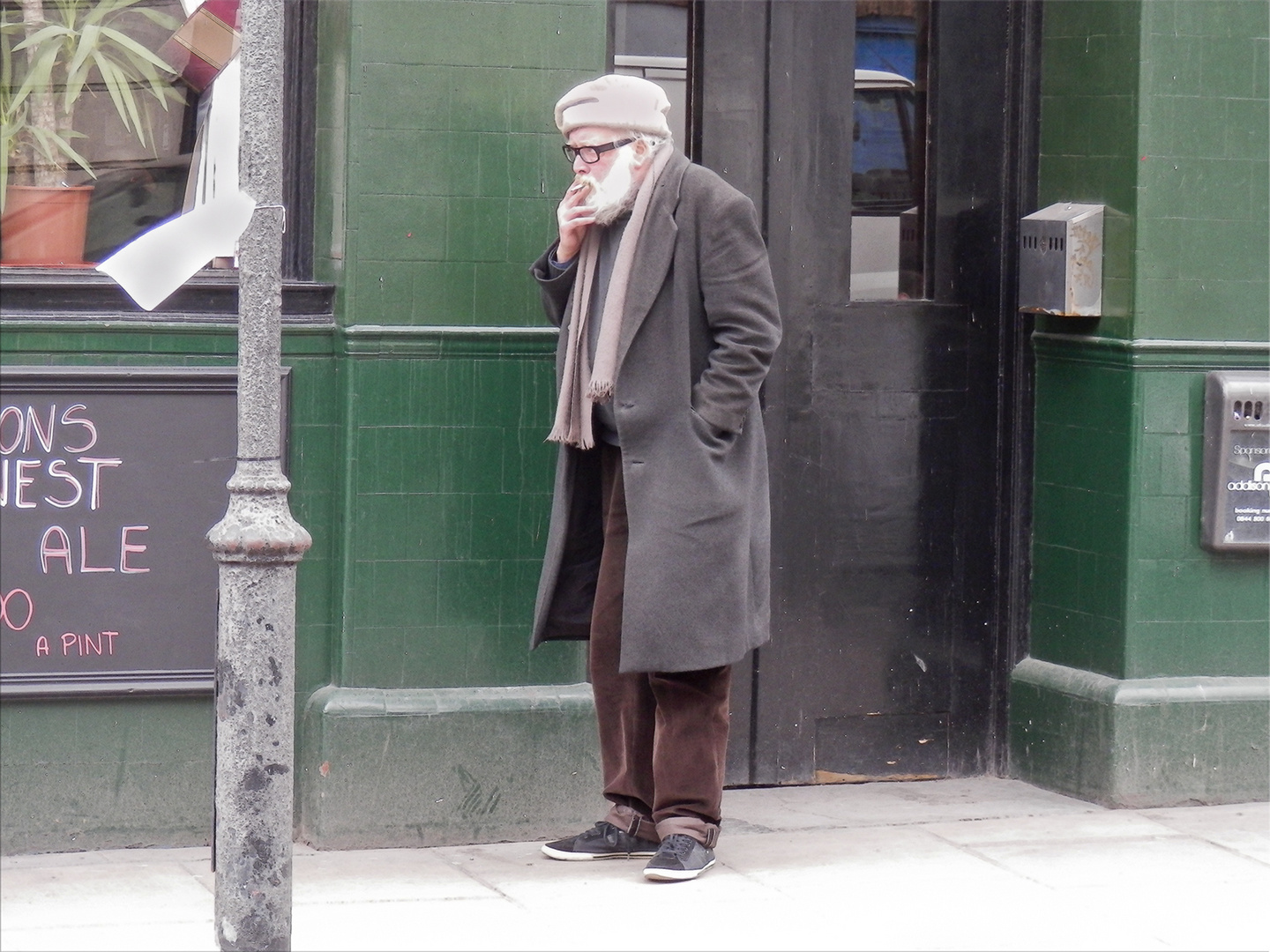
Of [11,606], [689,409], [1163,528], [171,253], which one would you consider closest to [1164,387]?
[1163,528]

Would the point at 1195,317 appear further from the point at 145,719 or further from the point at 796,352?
the point at 145,719

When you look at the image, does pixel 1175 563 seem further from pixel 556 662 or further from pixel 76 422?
pixel 76 422

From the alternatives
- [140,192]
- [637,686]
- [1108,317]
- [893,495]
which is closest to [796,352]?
[893,495]

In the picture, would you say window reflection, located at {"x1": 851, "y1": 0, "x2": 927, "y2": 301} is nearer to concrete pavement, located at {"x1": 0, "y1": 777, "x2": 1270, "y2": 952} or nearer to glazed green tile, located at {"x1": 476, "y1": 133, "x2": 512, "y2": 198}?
glazed green tile, located at {"x1": 476, "y1": 133, "x2": 512, "y2": 198}

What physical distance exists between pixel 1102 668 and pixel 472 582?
2091mm

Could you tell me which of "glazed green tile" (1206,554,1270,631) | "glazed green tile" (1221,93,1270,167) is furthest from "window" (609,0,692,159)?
"glazed green tile" (1206,554,1270,631)

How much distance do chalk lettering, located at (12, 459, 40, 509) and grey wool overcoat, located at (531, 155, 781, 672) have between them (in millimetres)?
1668

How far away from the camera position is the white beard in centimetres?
510

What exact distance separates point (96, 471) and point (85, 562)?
26cm

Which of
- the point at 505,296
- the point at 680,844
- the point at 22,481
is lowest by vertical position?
the point at 680,844

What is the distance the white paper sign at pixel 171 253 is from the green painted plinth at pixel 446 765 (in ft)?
5.92

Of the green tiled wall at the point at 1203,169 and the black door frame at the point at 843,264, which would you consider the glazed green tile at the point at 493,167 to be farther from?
the green tiled wall at the point at 1203,169

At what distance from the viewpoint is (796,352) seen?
6148 millimetres

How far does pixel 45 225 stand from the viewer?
5.48 meters
